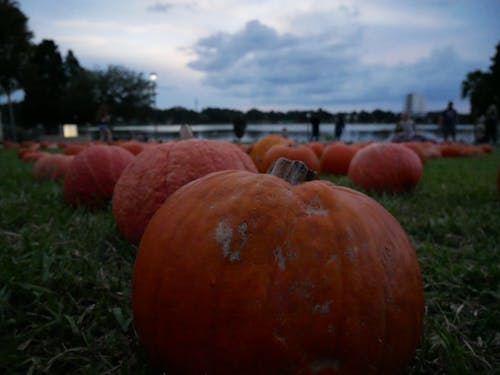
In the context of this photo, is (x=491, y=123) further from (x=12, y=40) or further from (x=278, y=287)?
(x=12, y=40)

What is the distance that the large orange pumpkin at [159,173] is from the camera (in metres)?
2.20

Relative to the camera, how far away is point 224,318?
1057mm

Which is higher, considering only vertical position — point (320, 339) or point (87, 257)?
point (320, 339)

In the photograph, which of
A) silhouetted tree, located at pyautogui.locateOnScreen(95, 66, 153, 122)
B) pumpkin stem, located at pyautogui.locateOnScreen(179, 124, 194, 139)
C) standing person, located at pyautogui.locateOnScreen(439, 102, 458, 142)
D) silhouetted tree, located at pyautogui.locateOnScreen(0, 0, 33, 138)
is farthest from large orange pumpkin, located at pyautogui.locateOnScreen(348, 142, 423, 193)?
silhouetted tree, located at pyautogui.locateOnScreen(95, 66, 153, 122)

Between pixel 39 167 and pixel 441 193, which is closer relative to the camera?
pixel 441 193

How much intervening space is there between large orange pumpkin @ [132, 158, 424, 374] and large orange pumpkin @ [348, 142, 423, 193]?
3.56 m

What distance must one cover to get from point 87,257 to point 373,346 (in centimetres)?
163

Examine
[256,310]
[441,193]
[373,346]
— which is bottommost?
[441,193]

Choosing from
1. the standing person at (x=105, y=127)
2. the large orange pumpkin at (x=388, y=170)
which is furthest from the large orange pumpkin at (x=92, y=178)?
the standing person at (x=105, y=127)

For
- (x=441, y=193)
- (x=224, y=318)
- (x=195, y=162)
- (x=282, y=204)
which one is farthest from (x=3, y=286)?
(x=441, y=193)

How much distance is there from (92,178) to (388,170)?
10.4 ft

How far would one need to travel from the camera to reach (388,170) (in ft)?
15.3

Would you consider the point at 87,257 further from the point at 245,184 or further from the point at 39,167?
the point at 39,167

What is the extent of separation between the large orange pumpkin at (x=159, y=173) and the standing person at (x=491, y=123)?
22.5 meters
